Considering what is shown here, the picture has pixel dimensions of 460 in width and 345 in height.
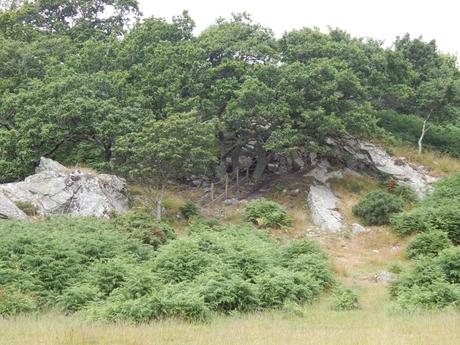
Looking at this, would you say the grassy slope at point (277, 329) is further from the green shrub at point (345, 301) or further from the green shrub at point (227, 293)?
the green shrub at point (227, 293)

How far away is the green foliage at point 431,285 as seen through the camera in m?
13.8

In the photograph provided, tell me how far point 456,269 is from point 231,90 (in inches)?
749

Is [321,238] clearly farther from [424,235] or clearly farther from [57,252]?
[57,252]

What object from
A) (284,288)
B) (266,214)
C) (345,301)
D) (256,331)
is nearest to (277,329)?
(256,331)

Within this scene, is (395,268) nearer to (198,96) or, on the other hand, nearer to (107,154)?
(198,96)

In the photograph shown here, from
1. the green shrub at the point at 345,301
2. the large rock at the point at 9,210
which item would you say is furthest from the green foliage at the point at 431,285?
the large rock at the point at 9,210

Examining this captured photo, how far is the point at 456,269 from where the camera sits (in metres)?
15.9

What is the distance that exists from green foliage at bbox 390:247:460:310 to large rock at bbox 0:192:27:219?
52.1 feet

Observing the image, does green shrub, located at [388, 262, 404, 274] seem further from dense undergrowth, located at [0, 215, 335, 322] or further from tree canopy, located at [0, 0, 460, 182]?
tree canopy, located at [0, 0, 460, 182]

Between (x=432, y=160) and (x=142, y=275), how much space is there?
90.5 feet

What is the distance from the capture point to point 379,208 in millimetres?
27328

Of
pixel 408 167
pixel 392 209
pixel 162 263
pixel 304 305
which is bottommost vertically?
pixel 304 305

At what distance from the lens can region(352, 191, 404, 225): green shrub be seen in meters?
27.3

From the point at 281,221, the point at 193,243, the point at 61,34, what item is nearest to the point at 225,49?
the point at 281,221
